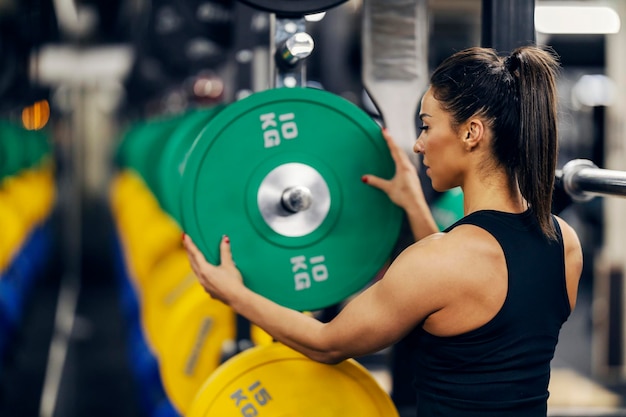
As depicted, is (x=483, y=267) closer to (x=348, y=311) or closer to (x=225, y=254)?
(x=348, y=311)

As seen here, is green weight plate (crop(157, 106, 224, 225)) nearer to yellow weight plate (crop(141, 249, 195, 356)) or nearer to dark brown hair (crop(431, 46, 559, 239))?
yellow weight plate (crop(141, 249, 195, 356))

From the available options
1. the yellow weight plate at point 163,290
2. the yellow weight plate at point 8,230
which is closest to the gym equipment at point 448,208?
the yellow weight plate at point 163,290

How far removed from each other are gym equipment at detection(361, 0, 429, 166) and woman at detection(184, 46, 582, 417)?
19.3 inches

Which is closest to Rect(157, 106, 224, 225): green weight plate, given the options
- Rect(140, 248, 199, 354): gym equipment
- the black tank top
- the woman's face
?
Rect(140, 248, 199, 354): gym equipment

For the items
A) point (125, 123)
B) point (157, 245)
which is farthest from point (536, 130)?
point (125, 123)

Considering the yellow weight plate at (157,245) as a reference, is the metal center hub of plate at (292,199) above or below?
above

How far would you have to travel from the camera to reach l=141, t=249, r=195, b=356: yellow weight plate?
3074 mm

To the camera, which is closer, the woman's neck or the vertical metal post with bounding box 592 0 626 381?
the woman's neck

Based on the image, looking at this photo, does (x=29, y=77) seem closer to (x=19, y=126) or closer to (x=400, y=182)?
(x=19, y=126)

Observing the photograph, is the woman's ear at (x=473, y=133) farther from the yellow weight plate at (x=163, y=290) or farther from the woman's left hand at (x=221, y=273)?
the yellow weight plate at (x=163, y=290)

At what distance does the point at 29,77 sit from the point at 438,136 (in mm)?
4180

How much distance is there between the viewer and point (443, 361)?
60.6 inches

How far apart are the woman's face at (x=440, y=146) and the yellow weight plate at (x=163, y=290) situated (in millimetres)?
1419

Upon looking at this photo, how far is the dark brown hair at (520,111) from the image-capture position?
4.91 feet
